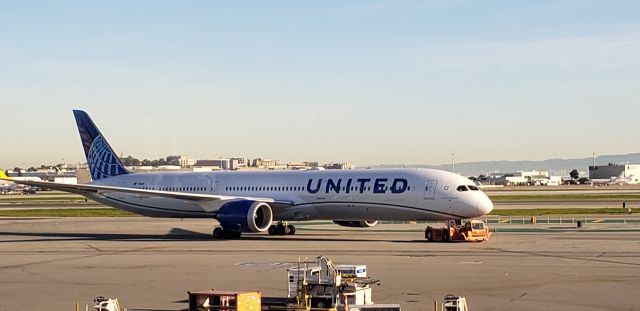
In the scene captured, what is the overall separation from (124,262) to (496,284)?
15.4m

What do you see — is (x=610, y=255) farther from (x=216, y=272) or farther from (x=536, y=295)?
(x=216, y=272)

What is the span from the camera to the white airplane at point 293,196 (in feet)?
156

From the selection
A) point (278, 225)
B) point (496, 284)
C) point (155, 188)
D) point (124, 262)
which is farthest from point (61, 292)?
point (155, 188)

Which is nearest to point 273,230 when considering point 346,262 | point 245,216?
point 245,216

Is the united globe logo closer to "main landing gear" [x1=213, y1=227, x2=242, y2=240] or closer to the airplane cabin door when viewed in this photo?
"main landing gear" [x1=213, y1=227, x2=242, y2=240]

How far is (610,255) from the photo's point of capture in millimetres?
36781

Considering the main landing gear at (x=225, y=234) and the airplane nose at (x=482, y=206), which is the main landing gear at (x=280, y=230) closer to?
the main landing gear at (x=225, y=234)

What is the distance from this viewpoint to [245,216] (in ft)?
163

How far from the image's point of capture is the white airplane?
47469 millimetres

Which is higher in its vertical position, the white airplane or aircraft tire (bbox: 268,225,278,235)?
the white airplane

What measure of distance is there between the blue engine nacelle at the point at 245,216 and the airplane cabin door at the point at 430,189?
8.50 m

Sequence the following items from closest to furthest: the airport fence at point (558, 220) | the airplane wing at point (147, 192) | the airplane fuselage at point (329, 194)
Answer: the airplane fuselage at point (329, 194) → the airplane wing at point (147, 192) → the airport fence at point (558, 220)

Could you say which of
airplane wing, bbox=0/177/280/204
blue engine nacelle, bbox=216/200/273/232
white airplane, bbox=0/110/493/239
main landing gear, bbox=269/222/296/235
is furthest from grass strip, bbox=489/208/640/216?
blue engine nacelle, bbox=216/200/273/232

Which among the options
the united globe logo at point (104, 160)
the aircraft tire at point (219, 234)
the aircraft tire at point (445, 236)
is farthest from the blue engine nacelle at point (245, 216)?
the united globe logo at point (104, 160)
